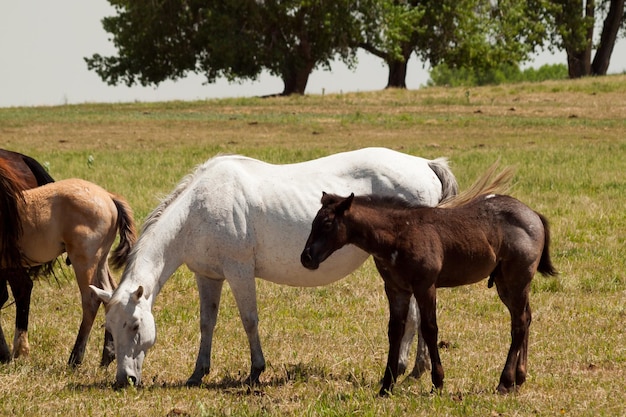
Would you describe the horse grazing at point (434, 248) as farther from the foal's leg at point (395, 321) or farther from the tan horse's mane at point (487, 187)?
the tan horse's mane at point (487, 187)

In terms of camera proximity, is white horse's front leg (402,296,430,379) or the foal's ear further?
white horse's front leg (402,296,430,379)

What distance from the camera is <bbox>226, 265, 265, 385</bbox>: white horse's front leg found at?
7.82m

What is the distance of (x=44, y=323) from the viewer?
32.4 ft

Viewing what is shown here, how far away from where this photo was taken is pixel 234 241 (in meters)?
7.80

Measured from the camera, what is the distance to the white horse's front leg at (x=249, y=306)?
7.82 m

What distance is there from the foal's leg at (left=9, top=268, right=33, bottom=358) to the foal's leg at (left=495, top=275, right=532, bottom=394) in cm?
412

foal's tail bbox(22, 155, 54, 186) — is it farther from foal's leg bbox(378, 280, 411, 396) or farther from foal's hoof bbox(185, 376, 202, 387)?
foal's leg bbox(378, 280, 411, 396)

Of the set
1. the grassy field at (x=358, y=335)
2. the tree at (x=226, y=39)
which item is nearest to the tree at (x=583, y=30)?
the tree at (x=226, y=39)

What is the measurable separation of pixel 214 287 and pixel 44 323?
243 cm

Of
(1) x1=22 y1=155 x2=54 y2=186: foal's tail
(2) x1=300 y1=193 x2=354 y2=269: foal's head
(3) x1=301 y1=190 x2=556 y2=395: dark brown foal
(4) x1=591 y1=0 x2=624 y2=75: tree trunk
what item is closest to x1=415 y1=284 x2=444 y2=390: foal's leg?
(3) x1=301 y1=190 x2=556 y2=395: dark brown foal

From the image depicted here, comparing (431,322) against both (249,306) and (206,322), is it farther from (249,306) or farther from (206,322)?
(206,322)

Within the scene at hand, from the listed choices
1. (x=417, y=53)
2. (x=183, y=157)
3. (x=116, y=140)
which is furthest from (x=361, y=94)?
(x=183, y=157)

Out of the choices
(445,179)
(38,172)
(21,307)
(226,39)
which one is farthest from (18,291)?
(226,39)

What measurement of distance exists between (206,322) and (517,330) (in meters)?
2.39
